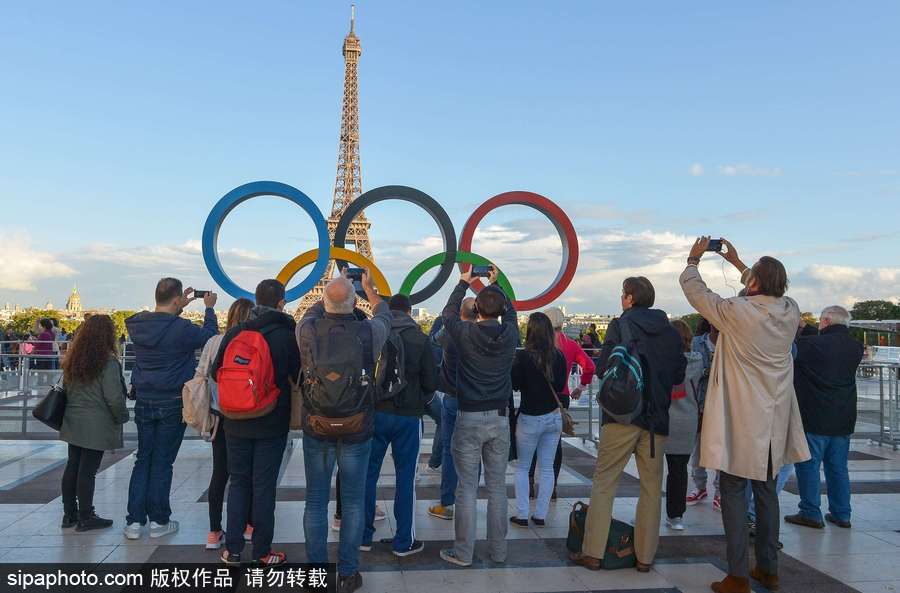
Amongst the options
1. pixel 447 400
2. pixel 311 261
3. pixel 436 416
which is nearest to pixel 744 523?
pixel 447 400

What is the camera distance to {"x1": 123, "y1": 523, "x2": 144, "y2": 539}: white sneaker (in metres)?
5.06

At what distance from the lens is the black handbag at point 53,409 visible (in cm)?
521

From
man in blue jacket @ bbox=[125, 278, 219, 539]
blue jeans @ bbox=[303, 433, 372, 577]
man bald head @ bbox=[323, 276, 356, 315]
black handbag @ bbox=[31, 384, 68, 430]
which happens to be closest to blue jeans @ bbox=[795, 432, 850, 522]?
blue jeans @ bbox=[303, 433, 372, 577]

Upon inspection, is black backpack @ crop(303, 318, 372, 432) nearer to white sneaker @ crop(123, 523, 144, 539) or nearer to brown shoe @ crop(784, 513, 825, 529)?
white sneaker @ crop(123, 523, 144, 539)

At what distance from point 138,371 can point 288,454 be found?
340 cm

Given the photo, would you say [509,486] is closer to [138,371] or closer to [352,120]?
[138,371]

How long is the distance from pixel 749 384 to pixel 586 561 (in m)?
1.60

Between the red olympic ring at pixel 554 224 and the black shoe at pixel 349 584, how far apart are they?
5.17 meters

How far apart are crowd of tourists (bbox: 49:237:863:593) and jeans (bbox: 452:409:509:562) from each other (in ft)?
0.05

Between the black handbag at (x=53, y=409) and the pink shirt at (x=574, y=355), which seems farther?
the pink shirt at (x=574, y=355)

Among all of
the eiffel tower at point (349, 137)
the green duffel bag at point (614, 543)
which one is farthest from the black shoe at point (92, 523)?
the eiffel tower at point (349, 137)

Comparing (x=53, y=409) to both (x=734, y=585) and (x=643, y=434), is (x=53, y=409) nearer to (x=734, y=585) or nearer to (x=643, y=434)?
(x=643, y=434)

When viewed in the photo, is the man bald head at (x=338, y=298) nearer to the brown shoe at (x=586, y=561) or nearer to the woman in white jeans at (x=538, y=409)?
the woman in white jeans at (x=538, y=409)

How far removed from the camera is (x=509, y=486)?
7.01 m
